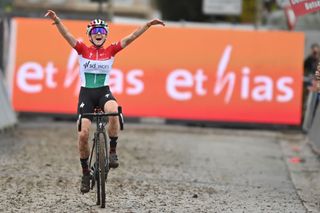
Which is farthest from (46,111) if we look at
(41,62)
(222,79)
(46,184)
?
(46,184)

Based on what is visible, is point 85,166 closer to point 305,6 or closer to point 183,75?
point 305,6

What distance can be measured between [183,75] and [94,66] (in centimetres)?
930

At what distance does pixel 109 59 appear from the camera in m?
8.82

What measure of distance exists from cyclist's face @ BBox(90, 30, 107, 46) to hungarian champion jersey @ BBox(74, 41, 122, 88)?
0.09 m

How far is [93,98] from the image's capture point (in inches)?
343

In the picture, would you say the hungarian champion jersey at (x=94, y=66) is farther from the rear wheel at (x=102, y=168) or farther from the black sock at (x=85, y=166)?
the black sock at (x=85, y=166)

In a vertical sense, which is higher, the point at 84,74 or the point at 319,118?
the point at 84,74

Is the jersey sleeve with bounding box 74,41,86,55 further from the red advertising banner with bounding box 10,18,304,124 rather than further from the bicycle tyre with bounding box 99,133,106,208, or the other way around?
the red advertising banner with bounding box 10,18,304,124

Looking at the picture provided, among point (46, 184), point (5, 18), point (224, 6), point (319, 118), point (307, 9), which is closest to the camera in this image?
point (46, 184)

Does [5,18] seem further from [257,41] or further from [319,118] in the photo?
[319,118]

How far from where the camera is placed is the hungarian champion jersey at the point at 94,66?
28.7 ft

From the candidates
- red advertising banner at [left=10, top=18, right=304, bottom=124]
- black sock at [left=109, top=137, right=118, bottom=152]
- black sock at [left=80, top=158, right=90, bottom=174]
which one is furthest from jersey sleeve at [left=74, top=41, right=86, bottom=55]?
red advertising banner at [left=10, top=18, right=304, bottom=124]

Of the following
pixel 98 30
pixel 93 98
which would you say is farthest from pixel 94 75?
pixel 98 30

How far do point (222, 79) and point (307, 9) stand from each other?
7338mm
